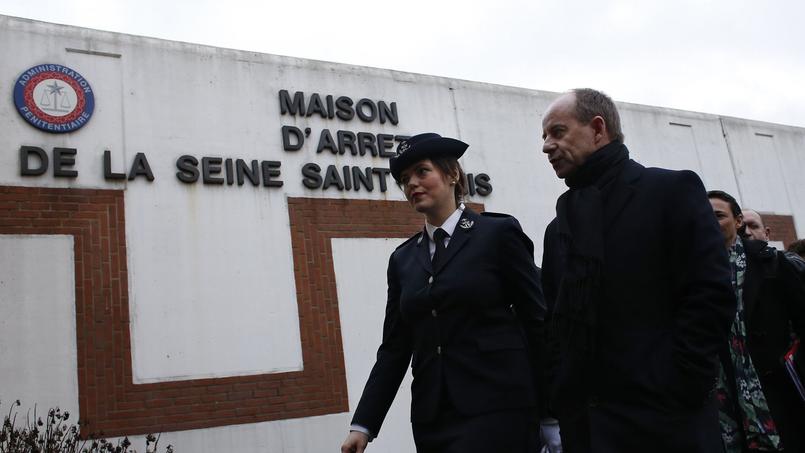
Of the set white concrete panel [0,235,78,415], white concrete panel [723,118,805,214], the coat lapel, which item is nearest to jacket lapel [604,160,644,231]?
the coat lapel

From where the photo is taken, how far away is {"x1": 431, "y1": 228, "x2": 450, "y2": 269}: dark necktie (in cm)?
344

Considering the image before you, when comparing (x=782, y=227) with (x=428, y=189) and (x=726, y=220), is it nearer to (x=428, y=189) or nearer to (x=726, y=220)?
(x=726, y=220)

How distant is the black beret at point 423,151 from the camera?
3.55 metres

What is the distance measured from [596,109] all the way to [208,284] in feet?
20.0

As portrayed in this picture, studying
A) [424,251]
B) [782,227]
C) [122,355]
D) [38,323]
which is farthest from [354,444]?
[782,227]

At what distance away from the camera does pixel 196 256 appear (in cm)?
832

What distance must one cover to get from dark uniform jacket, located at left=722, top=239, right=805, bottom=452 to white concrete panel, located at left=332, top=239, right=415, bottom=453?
16.9 ft

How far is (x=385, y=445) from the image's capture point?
868 cm

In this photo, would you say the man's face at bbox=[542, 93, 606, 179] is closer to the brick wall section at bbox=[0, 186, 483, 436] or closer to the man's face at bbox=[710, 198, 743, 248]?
the man's face at bbox=[710, 198, 743, 248]

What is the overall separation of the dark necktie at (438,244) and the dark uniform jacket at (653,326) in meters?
0.69

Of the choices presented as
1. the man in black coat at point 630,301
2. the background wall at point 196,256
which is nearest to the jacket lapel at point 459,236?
the man in black coat at point 630,301

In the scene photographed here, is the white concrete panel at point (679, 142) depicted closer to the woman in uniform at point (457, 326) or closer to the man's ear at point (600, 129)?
the woman in uniform at point (457, 326)

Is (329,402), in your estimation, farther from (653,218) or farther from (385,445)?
(653,218)

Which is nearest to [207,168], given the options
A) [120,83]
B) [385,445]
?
[120,83]
